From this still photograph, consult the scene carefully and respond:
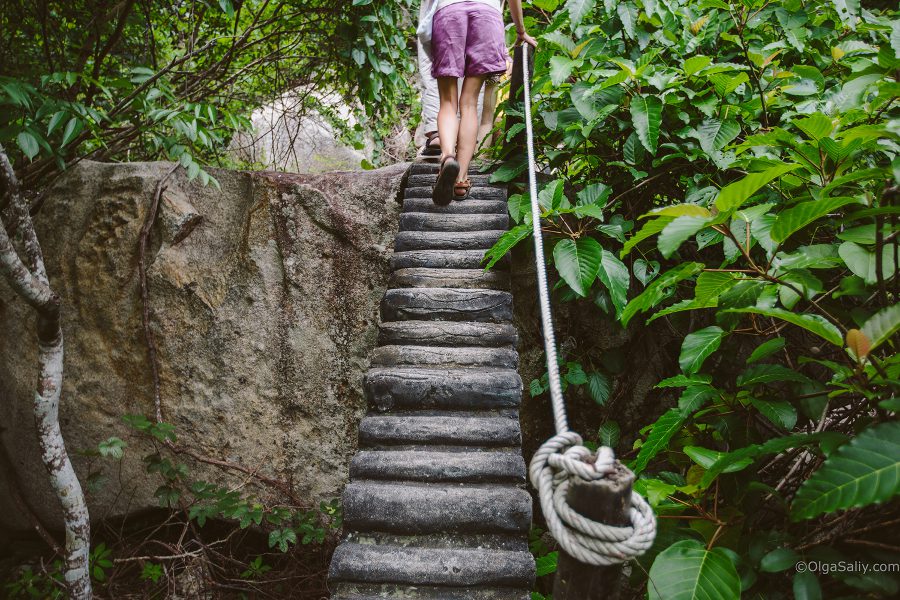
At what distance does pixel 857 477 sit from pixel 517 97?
2.60 metres

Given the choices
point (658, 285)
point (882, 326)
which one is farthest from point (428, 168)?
point (882, 326)

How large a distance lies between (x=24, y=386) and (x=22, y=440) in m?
0.40

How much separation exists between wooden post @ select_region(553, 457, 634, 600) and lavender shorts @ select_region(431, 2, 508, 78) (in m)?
2.38

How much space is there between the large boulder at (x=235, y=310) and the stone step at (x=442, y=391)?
1295 millimetres

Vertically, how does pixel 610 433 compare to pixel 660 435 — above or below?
below

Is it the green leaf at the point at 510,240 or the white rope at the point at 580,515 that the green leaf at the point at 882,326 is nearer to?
the white rope at the point at 580,515


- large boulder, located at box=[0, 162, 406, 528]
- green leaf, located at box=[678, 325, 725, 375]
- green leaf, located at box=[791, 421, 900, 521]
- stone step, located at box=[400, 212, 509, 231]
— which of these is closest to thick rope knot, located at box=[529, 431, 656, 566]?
green leaf, located at box=[791, 421, 900, 521]

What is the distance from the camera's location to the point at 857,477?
840mm

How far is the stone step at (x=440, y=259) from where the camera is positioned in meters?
2.42

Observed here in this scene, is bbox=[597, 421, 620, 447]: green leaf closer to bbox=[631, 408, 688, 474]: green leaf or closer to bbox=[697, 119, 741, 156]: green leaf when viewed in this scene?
bbox=[631, 408, 688, 474]: green leaf

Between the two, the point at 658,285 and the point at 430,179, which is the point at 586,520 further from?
the point at 430,179

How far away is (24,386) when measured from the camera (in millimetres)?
3258

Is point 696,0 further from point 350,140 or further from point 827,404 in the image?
point 350,140

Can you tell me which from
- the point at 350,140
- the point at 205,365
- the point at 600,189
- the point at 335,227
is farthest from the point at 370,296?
the point at 350,140
